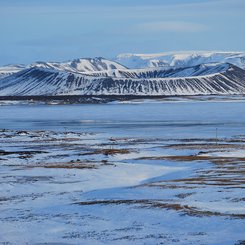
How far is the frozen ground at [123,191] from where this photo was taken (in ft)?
63.5

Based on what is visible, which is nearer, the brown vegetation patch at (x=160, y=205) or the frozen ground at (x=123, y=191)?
the frozen ground at (x=123, y=191)

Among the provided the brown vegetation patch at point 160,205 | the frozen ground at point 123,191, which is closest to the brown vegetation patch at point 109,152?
the frozen ground at point 123,191

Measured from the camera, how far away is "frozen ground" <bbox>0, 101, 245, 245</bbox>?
1934 centimetres

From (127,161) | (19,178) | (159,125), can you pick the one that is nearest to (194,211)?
(19,178)

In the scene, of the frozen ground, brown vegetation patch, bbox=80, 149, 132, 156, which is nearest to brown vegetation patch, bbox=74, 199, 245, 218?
the frozen ground

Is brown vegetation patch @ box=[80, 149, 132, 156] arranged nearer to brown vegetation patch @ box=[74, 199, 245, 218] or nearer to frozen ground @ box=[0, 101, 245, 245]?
frozen ground @ box=[0, 101, 245, 245]

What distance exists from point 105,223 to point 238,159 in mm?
20386

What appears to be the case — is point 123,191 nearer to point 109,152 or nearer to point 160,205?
point 160,205

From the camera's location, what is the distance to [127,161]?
40188 mm

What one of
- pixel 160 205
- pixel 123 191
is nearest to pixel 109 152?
pixel 123 191

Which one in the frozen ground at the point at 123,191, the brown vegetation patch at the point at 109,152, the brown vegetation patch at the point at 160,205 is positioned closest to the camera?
the frozen ground at the point at 123,191

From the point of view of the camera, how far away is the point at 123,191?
90.9 feet

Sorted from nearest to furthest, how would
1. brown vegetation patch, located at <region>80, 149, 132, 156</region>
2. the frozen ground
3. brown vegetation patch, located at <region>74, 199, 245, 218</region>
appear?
the frozen ground < brown vegetation patch, located at <region>74, 199, 245, 218</region> < brown vegetation patch, located at <region>80, 149, 132, 156</region>

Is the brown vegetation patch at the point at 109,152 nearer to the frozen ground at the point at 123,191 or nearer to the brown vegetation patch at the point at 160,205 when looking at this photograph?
the frozen ground at the point at 123,191
